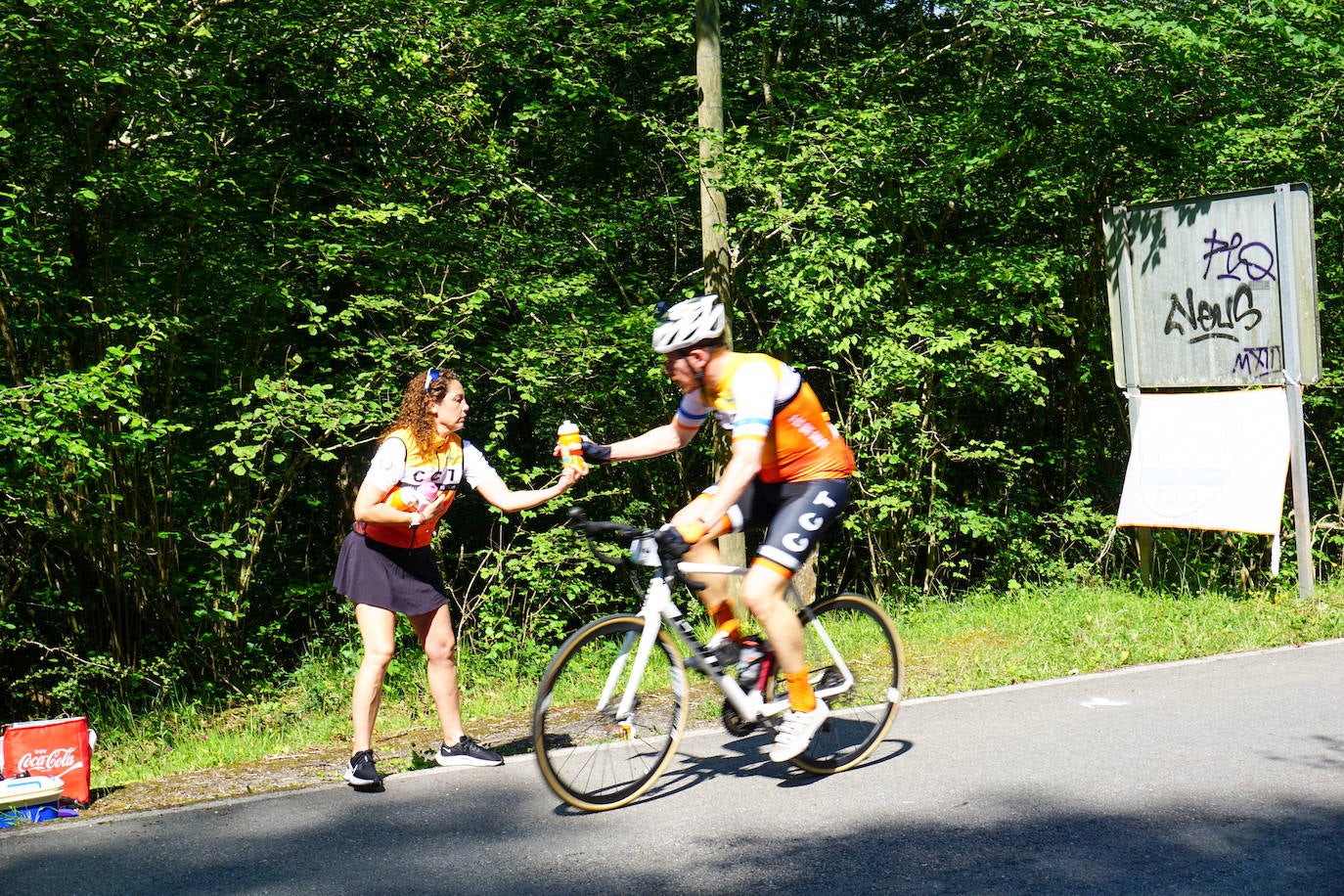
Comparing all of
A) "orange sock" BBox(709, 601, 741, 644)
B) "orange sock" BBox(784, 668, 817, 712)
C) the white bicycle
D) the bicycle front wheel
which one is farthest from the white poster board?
the bicycle front wheel

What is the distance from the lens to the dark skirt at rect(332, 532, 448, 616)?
543 centimetres

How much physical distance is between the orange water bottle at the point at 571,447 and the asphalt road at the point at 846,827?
144 centimetres

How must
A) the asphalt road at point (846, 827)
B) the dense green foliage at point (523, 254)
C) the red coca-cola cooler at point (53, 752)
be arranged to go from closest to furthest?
the asphalt road at point (846, 827) < the red coca-cola cooler at point (53, 752) < the dense green foliage at point (523, 254)

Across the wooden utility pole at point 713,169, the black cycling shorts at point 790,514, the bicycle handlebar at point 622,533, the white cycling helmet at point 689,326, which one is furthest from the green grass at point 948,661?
the white cycling helmet at point 689,326

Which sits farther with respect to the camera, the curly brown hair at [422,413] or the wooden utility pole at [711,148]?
the wooden utility pole at [711,148]

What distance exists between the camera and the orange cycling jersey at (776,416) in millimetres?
4727

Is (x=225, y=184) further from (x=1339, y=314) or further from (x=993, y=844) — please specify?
(x=1339, y=314)

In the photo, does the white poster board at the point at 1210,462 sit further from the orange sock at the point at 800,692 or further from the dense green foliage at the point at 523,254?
the orange sock at the point at 800,692

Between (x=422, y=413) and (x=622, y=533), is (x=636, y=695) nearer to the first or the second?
(x=622, y=533)

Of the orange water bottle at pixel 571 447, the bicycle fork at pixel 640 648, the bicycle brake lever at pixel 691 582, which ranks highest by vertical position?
the orange water bottle at pixel 571 447

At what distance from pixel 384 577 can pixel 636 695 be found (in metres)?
1.42

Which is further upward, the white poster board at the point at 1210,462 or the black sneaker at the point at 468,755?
the white poster board at the point at 1210,462

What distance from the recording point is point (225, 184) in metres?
10.2

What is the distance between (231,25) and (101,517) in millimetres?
4479
